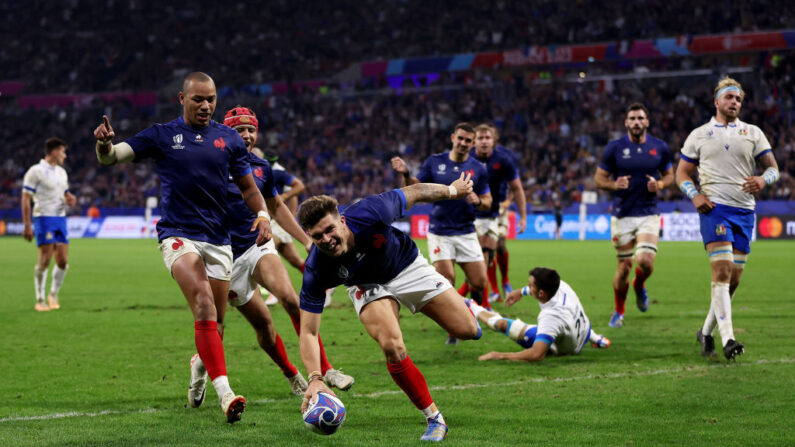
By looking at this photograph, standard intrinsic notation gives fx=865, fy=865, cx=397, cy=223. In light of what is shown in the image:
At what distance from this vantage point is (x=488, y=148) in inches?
486

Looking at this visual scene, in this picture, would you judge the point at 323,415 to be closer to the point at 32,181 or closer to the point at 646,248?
the point at 646,248

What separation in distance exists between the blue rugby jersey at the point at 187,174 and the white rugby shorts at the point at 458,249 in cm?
446

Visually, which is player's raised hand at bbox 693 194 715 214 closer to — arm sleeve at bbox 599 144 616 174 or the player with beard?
the player with beard

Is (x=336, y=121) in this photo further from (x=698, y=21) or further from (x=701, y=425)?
(x=701, y=425)

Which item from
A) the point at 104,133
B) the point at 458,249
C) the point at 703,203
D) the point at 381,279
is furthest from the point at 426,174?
the point at 104,133

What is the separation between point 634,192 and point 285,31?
50.2 m

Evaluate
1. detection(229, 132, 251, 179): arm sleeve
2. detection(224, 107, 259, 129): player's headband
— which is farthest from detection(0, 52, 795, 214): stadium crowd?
detection(229, 132, 251, 179): arm sleeve

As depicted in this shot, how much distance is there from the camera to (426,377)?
25.7 ft

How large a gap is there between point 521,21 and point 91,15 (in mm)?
33063

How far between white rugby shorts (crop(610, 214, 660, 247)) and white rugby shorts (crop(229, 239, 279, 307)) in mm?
5734

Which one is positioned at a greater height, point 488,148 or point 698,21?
point 698,21

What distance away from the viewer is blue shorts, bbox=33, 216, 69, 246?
Result: 13.9 meters

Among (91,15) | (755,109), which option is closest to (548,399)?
(755,109)

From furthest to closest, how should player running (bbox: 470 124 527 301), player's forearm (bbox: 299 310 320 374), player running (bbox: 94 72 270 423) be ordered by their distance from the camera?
1. player running (bbox: 470 124 527 301)
2. player running (bbox: 94 72 270 423)
3. player's forearm (bbox: 299 310 320 374)
